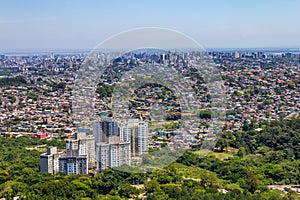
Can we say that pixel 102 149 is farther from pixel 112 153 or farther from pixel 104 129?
pixel 104 129

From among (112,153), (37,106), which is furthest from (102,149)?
(37,106)

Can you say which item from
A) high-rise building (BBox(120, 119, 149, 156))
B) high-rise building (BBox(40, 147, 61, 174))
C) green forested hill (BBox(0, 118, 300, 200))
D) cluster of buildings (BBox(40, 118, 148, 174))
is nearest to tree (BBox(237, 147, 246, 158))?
green forested hill (BBox(0, 118, 300, 200))

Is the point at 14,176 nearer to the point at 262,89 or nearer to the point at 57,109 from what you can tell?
the point at 57,109

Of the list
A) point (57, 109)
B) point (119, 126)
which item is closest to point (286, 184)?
point (119, 126)

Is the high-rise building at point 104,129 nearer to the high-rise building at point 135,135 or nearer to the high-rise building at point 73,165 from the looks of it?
the high-rise building at point 135,135

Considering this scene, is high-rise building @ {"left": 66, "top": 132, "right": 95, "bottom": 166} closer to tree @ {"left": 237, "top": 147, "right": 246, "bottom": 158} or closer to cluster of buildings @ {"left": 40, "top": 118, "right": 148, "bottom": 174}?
cluster of buildings @ {"left": 40, "top": 118, "right": 148, "bottom": 174}

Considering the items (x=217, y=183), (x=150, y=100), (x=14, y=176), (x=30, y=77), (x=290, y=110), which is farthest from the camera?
(x=30, y=77)
